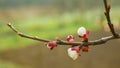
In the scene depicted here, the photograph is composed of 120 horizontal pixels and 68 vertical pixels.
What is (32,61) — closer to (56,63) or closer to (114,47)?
(56,63)

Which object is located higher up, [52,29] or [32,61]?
[52,29]

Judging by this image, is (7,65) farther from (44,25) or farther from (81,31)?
(81,31)

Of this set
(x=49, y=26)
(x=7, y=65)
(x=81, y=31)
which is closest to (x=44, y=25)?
(x=49, y=26)

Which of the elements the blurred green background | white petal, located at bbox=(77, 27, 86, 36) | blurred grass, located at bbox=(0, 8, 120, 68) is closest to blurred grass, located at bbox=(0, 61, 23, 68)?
the blurred green background

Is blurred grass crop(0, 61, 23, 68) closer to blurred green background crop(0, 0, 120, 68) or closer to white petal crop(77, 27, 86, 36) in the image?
→ blurred green background crop(0, 0, 120, 68)

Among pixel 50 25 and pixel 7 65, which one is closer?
pixel 7 65

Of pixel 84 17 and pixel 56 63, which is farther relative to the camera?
pixel 84 17

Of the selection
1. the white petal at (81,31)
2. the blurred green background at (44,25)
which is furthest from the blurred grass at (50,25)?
the white petal at (81,31)

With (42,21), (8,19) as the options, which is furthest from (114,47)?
(8,19)
